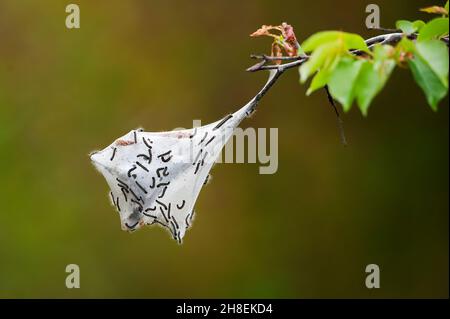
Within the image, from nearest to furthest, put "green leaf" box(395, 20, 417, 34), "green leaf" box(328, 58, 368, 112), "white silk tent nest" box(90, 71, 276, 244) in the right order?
1. "green leaf" box(328, 58, 368, 112)
2. "green leaf" box(395, 20, 417, 34)
3. "white silk tent nest" box(90, 71, 276, 244)

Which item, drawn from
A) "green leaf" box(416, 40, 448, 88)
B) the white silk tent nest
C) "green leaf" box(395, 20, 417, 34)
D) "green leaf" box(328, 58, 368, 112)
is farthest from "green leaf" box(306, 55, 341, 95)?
the white silk tent nest

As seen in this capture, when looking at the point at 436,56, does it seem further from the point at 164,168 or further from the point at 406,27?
the point at 164,168

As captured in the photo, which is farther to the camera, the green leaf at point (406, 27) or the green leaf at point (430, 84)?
the green leaf at point (406, 27)

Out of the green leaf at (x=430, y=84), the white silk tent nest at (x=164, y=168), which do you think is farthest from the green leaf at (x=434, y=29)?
the white silk tent nest at (x=164, y=168)

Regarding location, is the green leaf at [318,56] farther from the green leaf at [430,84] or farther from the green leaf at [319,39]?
the green leaf at [430,84]

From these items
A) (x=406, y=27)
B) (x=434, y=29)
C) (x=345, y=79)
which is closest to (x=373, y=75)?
(x=345, y=79)

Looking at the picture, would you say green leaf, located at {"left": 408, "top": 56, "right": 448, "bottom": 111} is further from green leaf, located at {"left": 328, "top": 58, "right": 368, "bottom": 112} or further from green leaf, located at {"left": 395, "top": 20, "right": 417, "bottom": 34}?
green leaf, located at {"left": 395, "top": 20, "right": 417, "bottom": 34}
